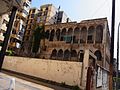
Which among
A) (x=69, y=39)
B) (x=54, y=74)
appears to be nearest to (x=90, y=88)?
(x=54, y=74)

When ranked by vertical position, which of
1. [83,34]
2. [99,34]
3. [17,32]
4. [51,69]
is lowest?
[51,69]

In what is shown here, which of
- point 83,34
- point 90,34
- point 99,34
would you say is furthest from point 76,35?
point 99,34

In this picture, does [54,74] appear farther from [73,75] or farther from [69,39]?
[69,39]

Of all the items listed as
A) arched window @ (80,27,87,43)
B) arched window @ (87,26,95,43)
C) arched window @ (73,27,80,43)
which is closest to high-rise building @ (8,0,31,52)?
arched window @ (73,27,80,43)

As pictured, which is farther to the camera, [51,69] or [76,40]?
[76,40]

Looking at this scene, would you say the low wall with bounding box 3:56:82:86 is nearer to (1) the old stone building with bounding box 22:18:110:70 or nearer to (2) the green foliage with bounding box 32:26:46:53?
(1) the old stone building with bounding box 22:18:110:70

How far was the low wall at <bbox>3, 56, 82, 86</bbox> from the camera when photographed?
1666 cm

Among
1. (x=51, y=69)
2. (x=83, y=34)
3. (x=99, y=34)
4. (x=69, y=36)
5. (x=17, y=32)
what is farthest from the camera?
(x=17, y=32)

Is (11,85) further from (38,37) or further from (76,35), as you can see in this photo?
(38,37)

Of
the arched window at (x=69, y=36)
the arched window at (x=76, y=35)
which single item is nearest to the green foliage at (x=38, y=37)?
the arched window at (x=69, y=36)

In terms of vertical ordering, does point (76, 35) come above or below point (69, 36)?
above

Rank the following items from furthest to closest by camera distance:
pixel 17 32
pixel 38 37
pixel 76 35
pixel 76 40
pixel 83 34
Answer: pixel 17 32 → pixel 38 37 → pixel 76 35 → pixel 83 34 → pixel 76 40

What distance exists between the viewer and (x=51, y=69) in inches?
738

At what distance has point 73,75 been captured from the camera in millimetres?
16703
